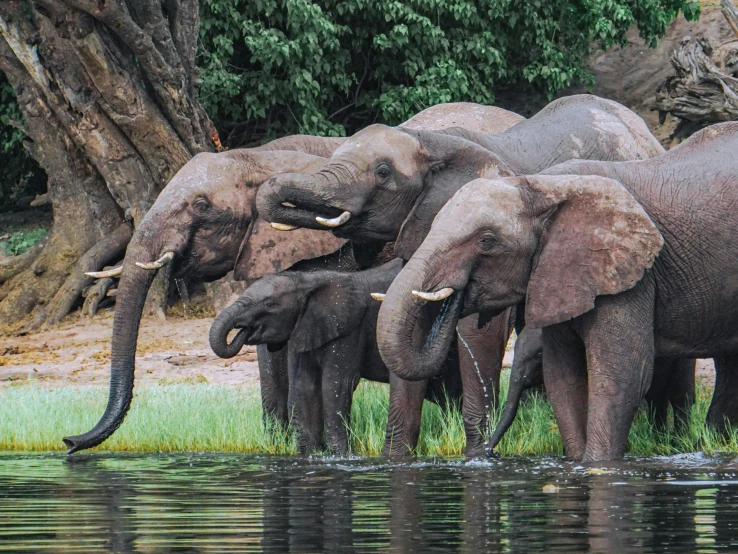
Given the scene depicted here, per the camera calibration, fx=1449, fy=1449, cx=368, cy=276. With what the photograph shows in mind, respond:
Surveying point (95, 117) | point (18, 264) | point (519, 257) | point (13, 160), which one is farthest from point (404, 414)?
point (13, 160)

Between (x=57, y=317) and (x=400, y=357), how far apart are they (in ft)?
39.6

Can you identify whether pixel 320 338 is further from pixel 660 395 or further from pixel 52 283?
pixel 52 283

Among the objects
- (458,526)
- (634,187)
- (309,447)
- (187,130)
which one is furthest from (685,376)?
(187,130)

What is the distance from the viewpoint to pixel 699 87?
21.1m

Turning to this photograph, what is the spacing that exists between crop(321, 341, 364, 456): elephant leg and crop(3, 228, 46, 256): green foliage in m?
11.6

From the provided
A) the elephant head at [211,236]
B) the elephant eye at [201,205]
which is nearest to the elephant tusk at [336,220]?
the elephant head at [211,236]

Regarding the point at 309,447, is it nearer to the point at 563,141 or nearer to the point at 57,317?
the point at 563,141

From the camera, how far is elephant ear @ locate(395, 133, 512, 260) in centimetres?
1006

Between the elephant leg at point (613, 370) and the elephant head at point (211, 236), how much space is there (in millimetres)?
3159

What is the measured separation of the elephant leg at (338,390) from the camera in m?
10.5

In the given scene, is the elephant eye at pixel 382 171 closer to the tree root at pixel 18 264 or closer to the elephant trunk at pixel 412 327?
the elephant trunk at pixel 412 327

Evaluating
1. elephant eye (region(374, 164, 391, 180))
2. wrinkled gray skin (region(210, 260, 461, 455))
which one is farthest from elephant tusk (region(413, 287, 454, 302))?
wrinkled gray skin (region(210, 260, 461, 455))

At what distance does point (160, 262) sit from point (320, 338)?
1.45 meters

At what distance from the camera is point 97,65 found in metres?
17.8
